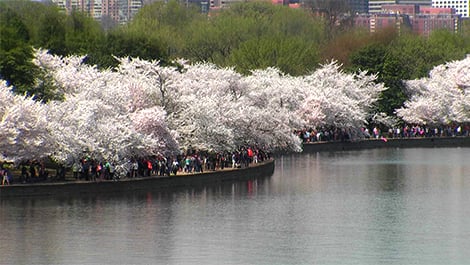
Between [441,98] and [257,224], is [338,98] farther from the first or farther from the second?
[257,224]

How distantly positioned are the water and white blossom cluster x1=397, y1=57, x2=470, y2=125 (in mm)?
50983

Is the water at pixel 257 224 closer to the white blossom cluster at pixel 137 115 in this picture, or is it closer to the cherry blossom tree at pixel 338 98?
the white blossom cluster at pixel 137 115

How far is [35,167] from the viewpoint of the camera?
70.9 m

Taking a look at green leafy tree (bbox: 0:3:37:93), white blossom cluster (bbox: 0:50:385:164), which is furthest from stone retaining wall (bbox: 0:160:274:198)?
green leafy tree (bbox: 0:3:37:93)

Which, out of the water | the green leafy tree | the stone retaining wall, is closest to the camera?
the water

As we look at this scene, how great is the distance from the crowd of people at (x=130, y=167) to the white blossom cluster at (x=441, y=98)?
170ft

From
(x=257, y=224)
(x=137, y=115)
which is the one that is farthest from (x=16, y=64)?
(x=257, y=224)

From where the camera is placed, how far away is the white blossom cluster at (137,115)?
7094cm

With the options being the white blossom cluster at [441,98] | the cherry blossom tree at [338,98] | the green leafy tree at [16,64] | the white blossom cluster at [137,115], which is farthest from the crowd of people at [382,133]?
the green leafy tree at [16,64]

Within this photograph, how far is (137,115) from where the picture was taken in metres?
79.0

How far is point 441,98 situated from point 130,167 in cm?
6951

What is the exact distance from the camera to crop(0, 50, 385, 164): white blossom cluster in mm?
70938

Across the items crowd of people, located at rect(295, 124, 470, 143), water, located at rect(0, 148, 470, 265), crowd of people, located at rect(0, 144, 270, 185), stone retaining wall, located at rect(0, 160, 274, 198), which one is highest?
crowd of people, located at rect(295, 124, 470, 143)

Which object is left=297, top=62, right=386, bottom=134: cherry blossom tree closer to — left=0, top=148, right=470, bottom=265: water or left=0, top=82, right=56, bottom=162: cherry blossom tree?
left=0, top=148, right=470, bottom=265: water
